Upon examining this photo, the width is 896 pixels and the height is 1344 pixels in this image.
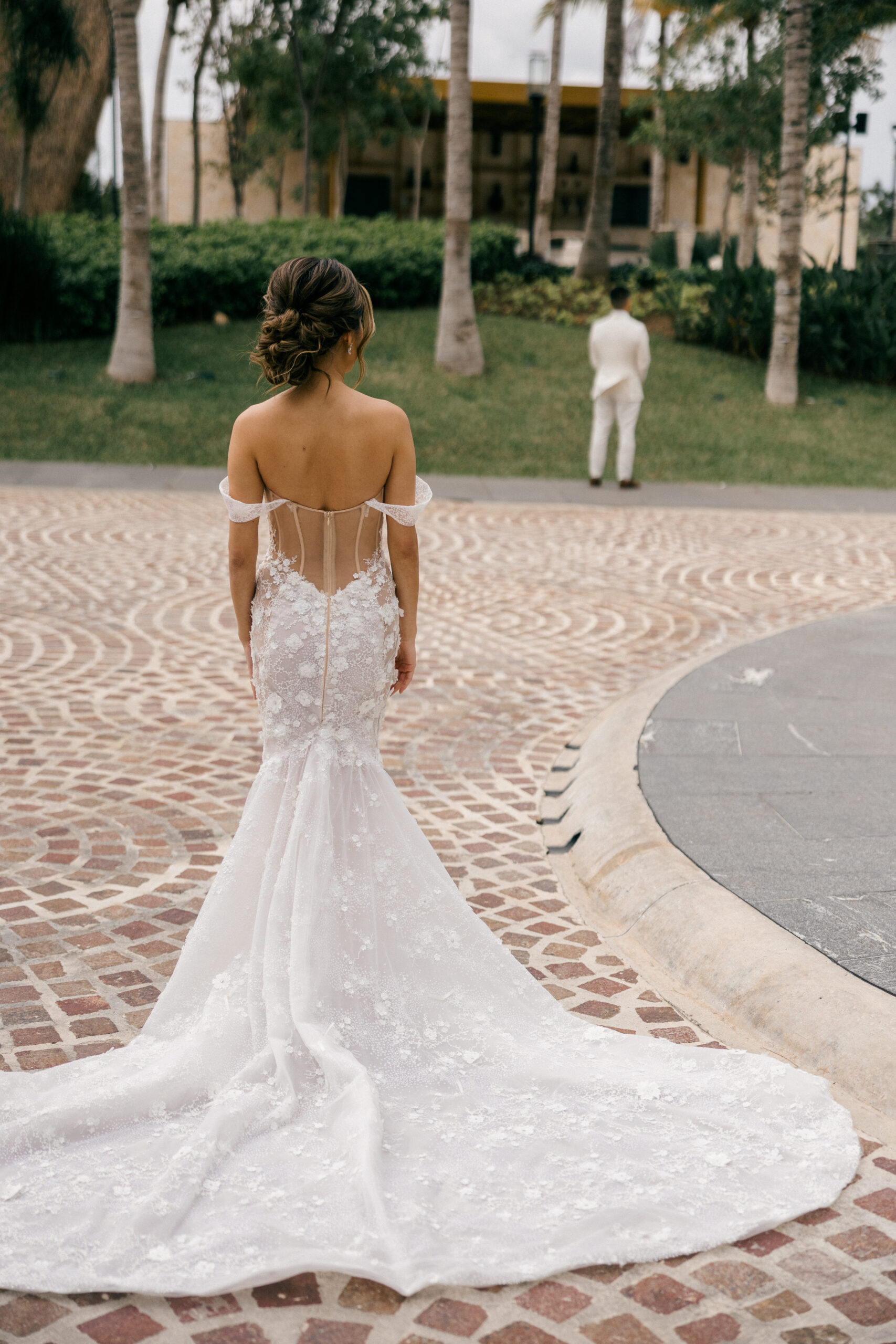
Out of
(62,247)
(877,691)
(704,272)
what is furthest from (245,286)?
(877,691)

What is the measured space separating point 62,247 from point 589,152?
107ft

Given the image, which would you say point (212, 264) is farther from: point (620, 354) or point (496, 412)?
point (620, 354)

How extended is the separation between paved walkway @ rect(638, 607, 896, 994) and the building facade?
32.1 metres

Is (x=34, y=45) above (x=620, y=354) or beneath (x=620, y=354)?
above

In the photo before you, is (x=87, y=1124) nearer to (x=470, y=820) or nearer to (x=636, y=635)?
(x=470, y=820)

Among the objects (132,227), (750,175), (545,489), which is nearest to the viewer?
(545,489)

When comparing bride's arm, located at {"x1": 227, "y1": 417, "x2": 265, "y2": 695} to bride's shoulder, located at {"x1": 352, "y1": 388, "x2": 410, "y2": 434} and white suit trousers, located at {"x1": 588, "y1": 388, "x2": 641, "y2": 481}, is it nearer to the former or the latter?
bride's shoulder, located at {"x1": 352, "y1": 388, "x2": 410, "y2": 434}

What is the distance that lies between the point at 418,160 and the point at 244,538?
122ft

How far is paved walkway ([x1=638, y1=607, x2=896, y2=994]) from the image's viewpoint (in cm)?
386

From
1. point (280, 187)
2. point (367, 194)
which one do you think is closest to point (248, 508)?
point (280, 187)

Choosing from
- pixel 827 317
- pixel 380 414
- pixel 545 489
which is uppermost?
pixel 827 317

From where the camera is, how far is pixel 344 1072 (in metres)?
2.89

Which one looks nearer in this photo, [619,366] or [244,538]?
[244,538]

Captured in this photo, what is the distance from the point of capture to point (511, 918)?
4.18m
